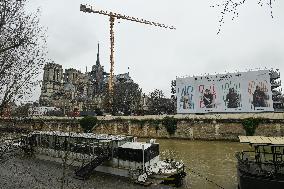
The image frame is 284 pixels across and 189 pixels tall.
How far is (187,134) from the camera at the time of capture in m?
44.5

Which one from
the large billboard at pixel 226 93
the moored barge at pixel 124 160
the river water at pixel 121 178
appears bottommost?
the river water at pixel 121 178

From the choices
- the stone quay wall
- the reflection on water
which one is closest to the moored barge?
the reflection on water

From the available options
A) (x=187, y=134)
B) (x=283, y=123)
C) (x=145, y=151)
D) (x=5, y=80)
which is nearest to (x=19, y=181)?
(x=145, y=151)

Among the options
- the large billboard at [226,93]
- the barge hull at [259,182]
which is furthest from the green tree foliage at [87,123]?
the barge hull at [259,182]

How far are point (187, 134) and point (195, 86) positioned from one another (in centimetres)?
1526

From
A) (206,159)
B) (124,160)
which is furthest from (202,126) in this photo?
(124,160)

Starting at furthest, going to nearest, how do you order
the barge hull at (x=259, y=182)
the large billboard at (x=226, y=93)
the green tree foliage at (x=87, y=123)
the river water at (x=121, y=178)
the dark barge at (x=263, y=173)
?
the green tree foliage at (x=87, y=123) → the large billboard at (x=226, y=93) → the river water at (x=121, y=178) → the dark barge at (x=263, y=173) → the barge hull at (x=259, y=182)

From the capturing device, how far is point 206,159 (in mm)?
28891

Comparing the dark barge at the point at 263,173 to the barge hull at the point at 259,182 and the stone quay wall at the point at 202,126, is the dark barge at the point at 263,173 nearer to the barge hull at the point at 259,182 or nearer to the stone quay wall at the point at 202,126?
the barge hull at the point at 259,182

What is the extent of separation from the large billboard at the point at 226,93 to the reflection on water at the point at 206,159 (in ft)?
49.7

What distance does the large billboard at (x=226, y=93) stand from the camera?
5141cm

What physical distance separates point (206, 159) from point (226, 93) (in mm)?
27756

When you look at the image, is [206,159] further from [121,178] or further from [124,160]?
[121,178]

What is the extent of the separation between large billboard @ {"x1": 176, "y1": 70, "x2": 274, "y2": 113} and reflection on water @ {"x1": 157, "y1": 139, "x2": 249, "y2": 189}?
49.7 feet
